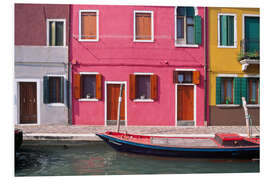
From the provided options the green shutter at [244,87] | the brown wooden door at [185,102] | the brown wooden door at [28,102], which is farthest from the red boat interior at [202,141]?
the brown wooden door at [28,102]

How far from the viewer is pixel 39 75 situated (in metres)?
8.16

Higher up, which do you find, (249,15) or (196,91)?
(249,15)

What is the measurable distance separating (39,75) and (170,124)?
415cm

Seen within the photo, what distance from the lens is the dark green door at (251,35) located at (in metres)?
7.74

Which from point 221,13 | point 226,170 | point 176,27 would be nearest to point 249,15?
point 221,13

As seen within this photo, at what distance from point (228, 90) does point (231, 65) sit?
77cm

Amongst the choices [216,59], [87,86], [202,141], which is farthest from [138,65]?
[202,141]

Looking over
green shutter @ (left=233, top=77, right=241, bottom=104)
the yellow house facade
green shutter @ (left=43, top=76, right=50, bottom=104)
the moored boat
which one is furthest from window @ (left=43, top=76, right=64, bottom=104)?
green shutter @ (left=233, top=77, right=241, bottom=104)

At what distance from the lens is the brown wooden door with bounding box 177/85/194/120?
26.6ft

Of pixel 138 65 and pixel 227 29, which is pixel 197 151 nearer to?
pixel 138 65

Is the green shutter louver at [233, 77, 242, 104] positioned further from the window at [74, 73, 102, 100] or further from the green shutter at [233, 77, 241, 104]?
the window at [74, 73, 102, 100]

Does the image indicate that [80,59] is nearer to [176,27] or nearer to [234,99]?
[176,27]

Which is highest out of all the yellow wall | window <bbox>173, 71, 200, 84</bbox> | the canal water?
the yellow wall

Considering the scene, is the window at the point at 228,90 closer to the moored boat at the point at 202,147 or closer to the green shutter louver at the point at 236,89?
the green shutter louver at the point at 236,89
